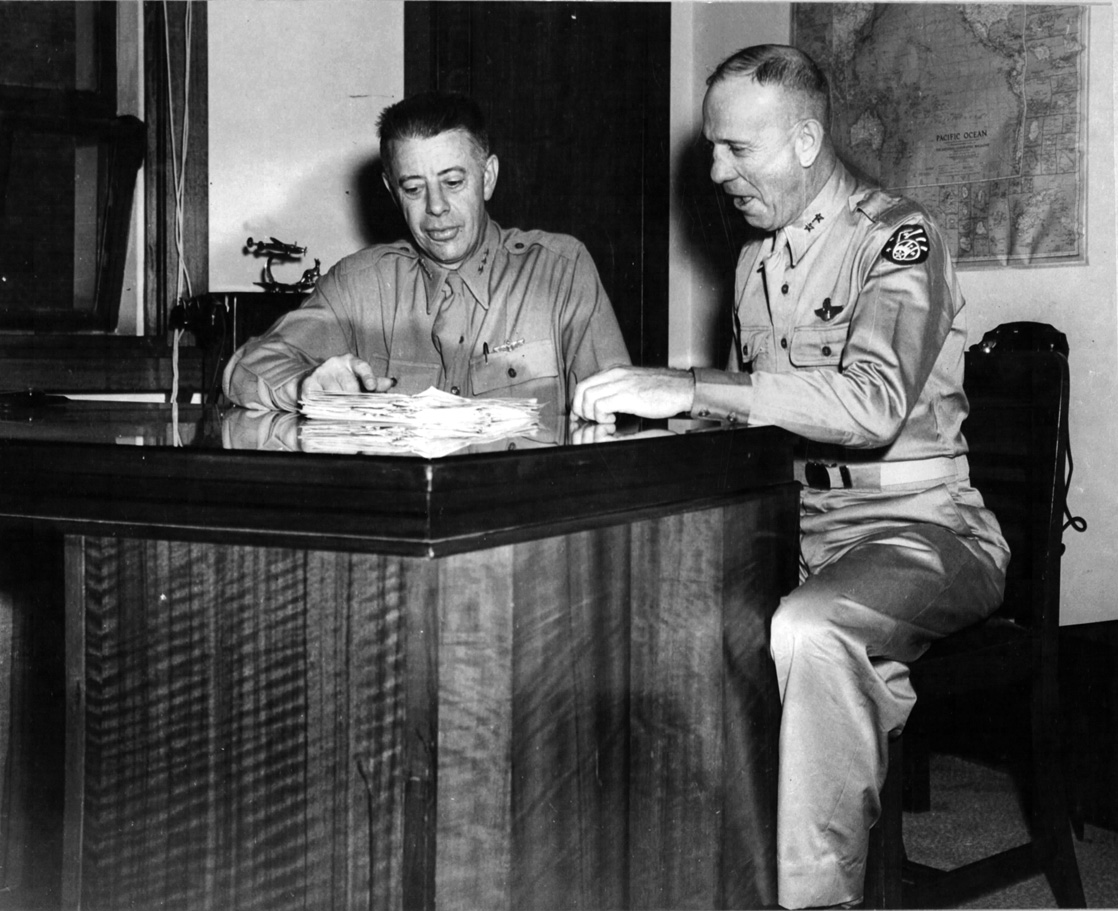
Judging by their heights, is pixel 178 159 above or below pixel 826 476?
above

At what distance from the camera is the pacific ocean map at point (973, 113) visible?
2.84 metres

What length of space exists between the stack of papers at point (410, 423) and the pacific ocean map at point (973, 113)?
1.79m

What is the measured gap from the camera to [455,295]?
2479mm

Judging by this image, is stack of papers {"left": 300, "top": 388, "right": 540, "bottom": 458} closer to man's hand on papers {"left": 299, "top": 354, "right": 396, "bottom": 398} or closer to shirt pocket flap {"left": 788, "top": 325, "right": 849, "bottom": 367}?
man's hand on papers {"left": 299, "top": 354, "right": 396, "bottom": 398}

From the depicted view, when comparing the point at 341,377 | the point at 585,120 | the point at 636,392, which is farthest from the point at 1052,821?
the point at 585,120

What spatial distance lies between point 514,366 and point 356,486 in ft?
4.54

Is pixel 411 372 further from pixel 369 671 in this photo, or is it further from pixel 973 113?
pixel 973 113

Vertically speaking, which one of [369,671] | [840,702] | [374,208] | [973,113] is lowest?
[840,702]

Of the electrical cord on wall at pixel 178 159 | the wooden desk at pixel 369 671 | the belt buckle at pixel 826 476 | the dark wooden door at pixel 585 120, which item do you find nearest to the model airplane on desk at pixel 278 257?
the electrical cord on wall at pixel 178 159

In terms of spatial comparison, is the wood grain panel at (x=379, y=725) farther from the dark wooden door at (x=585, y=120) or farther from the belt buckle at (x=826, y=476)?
the dark wooden door at (x=585, y=120)

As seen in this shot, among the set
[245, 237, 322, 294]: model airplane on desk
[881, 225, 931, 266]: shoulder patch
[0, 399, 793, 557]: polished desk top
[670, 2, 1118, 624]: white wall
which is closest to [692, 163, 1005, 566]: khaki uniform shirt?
[881, 225, 931, 266]: shoulder patch

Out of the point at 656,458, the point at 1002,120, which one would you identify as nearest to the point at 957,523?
the point at 656,458

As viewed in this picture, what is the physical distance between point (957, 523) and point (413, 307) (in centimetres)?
112

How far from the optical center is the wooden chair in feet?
6.29
